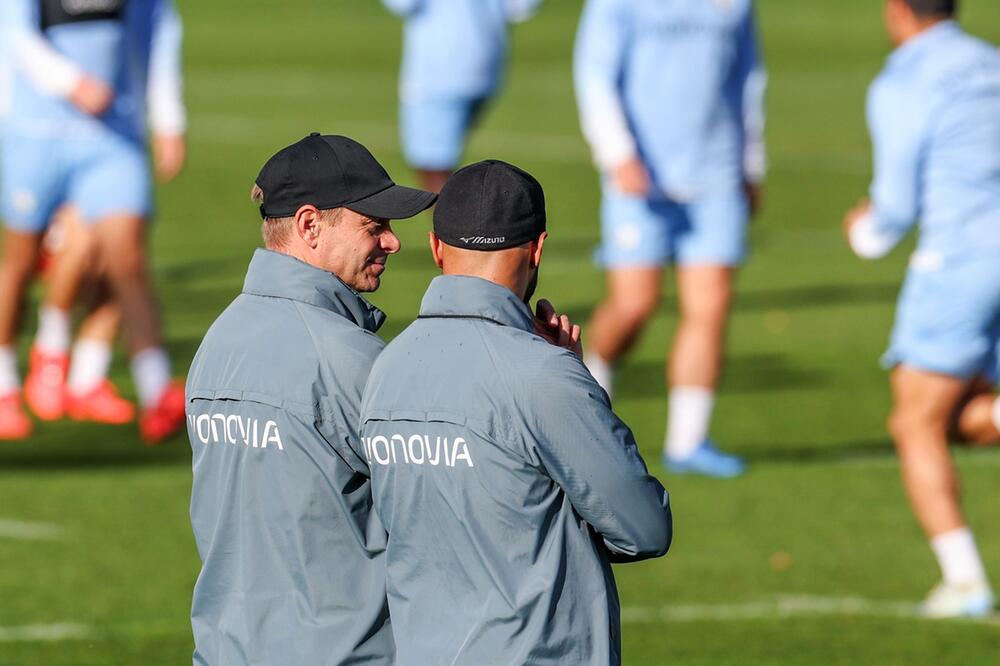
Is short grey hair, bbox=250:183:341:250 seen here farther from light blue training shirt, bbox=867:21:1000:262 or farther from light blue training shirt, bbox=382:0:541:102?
light blue training shirt, bbox=382:0:541:102

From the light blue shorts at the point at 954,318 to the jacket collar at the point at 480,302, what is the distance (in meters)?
3.66

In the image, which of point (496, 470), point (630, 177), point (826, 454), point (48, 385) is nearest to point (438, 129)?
point (48, 385)

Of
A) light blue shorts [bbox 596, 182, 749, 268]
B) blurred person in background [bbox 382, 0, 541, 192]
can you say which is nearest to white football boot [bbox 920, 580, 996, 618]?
light blue shorts [bbox 596, 182, 749, 268]

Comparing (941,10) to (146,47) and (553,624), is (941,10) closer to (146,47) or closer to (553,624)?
(553,624)

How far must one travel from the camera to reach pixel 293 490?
4320 mm

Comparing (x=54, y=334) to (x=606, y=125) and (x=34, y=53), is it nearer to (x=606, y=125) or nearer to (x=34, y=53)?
(x=34, y=53)

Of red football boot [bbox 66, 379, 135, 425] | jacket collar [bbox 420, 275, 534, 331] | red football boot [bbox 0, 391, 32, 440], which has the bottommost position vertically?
red football boot [bbox 66, 379, 135, 425]

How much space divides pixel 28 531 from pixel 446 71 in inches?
233

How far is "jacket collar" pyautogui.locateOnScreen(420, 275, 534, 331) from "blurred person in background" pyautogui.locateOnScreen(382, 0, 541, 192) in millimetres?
9833

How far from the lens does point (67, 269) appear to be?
450 inches

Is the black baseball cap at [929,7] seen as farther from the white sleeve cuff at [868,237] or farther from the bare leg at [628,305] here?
the bare leg at [628,305]

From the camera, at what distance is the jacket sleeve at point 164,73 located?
35.8 ft

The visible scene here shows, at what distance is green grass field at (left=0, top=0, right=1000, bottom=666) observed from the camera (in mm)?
7590

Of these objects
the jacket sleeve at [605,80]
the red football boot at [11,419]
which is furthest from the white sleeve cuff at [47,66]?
the jacket sleeve at [605,80]
